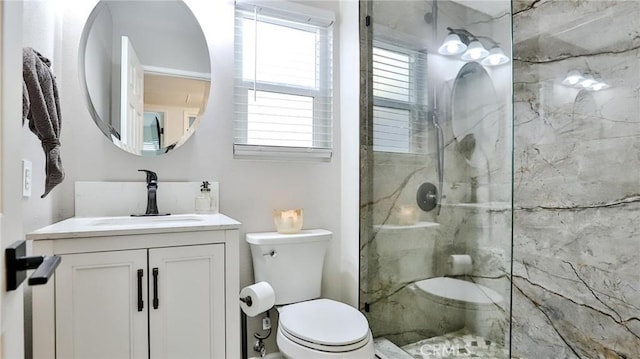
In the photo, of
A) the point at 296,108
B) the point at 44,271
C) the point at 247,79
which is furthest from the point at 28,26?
the point at 296,108

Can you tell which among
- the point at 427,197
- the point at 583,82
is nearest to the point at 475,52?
the point at 583,82

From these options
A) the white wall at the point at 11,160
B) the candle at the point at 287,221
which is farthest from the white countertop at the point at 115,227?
the white wall at the point at 11,160

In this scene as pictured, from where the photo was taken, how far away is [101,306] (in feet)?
4.00

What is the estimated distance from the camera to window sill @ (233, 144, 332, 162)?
6.34 feet

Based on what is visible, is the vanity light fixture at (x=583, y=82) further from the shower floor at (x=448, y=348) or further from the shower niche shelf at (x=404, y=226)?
the shower floor at (x=448, y=348)

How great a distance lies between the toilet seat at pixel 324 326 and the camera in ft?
4.60

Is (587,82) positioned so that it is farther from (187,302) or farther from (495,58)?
(187,302)

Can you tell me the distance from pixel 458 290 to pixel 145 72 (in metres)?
2.01

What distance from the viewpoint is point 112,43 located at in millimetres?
1722

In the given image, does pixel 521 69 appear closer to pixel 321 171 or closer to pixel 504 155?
pixel 504 155

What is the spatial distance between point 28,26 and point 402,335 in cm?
217

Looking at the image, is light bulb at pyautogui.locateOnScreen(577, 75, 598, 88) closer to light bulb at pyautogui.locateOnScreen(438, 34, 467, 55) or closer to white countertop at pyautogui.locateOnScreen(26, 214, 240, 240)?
light bulb at pyautogui.locateOnScreen(438, 34, 467, 55)

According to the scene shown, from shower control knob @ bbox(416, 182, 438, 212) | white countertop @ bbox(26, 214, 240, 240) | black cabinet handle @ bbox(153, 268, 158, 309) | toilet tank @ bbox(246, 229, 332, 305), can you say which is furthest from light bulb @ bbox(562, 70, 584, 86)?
black cabinet handle @ bbox(153, 268, 158, 309)

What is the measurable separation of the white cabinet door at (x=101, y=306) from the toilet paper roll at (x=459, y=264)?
5.00 feet
